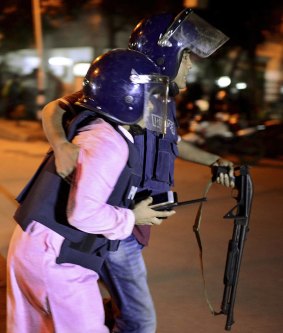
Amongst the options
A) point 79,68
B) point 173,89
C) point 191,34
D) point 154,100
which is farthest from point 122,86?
point 79,68

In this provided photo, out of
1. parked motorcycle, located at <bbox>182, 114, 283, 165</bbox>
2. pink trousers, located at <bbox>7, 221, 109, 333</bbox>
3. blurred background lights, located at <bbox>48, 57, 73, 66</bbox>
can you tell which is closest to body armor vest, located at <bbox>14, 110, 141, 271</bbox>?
pink trousers, located at <bbox>7, 221, 109, 333</bbox>

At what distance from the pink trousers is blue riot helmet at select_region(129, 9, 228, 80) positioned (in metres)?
1.10

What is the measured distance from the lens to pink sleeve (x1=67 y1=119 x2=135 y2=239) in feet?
5.95

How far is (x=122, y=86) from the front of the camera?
2076 mm

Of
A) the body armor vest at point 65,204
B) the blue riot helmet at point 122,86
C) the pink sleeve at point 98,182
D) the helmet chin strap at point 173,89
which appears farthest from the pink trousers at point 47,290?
the helmet chin strap at point 173,89

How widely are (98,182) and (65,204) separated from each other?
206 millimetres

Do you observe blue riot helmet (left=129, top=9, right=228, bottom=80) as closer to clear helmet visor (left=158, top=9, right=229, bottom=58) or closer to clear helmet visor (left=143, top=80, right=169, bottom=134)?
clear helmet visor (left=158, top=9, right=229, bottom=58)

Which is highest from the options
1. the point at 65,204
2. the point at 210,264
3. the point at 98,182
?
the point at 98,182

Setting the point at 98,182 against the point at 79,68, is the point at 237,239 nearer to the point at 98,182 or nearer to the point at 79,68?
the point at 98,182

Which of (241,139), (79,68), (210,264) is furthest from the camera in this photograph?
(79,68)

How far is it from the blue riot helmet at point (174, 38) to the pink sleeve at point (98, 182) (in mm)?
792

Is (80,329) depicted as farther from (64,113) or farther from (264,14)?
(264,14)

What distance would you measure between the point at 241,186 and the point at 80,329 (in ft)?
3.41

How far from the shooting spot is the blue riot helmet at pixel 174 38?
255cm
